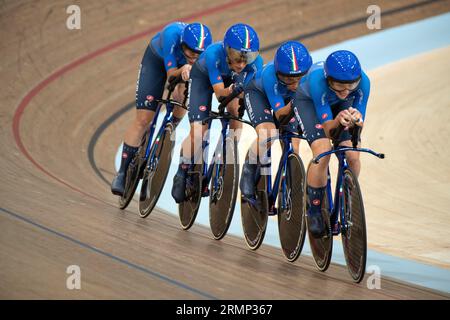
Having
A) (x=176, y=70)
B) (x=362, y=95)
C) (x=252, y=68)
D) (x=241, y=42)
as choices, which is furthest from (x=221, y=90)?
(x=362, y=95)

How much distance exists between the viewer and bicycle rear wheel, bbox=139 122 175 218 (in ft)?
20.2

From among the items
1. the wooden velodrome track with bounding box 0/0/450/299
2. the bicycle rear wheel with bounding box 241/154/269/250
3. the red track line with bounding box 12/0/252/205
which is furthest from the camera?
the red track line with bounding box 12/0/252/205

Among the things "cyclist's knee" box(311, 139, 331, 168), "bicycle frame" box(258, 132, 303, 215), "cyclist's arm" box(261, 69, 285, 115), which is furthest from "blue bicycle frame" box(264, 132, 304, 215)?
"cyclist's knee" box(311, 139, 331, 168)

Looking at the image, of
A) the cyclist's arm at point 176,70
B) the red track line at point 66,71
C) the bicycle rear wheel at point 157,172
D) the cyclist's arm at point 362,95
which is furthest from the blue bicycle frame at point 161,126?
the cyclist's arm at point 362,95

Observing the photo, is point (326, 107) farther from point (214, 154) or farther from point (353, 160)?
point (214, 154)

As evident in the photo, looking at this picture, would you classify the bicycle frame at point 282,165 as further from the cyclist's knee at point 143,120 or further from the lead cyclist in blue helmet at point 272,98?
the cyclist's knee at point 143,120

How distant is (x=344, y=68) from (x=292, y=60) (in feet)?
1.83

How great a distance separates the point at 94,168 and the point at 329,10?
534cm

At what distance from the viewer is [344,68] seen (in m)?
4.57

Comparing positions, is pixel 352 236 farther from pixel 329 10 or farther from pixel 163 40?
pixel 329 10

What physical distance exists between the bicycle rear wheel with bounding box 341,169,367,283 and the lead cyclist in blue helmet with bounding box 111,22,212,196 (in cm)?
183

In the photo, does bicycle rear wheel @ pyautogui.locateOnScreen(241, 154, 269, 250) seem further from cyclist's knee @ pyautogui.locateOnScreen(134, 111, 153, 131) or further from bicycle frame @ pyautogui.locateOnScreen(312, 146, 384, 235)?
cyclist's knee @ pyautogui.locateOnScreen(134, 111, 153, 131)

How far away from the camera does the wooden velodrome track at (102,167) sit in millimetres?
4387


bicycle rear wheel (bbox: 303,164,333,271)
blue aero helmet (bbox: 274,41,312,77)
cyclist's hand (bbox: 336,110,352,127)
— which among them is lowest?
bicycle rear wheel (bbox: 303,164,333,271)
